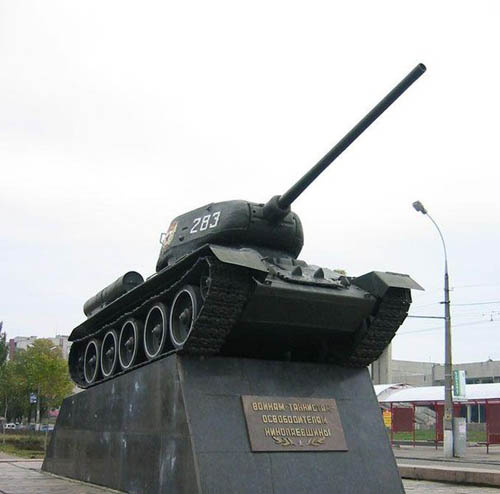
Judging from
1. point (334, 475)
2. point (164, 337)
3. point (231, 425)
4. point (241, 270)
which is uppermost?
point (241, 270)

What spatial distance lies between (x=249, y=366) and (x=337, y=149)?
347 cm

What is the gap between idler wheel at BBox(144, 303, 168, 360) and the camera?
1169 centimetres

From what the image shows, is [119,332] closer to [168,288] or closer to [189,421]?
[168,288]

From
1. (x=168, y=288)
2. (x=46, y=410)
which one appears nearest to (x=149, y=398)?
(x=168, y=288)

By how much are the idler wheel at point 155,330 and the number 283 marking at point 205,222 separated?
145cm

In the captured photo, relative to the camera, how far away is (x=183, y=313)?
36.4 ft

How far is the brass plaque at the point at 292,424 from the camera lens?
1057 centimetres

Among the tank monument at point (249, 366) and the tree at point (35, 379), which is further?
the tree at point (35, 379)

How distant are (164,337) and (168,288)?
79cm

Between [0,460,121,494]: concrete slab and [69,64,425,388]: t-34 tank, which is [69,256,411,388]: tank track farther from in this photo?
[0,460,121,494]: concrete slab

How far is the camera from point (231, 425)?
34.3 ft

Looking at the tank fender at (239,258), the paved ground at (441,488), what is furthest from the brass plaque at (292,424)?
the paved ground at (441,488)

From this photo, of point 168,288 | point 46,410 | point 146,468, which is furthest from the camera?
point 46,410

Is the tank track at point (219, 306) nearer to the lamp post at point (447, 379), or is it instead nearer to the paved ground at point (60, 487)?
the paved ground at point (60, 487)
